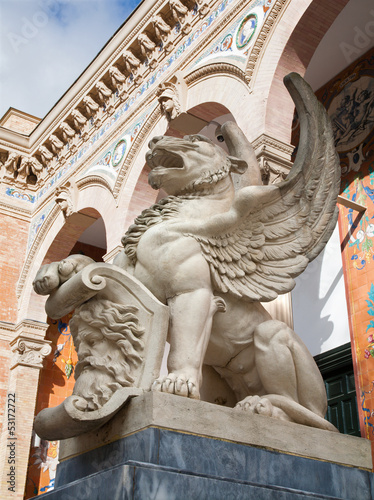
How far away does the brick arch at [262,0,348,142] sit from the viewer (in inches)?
211

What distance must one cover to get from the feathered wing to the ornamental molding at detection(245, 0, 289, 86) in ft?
9.84

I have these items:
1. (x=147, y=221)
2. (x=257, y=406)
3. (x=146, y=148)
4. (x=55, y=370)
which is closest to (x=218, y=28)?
(x=146, y=148)

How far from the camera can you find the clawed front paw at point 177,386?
2.08m

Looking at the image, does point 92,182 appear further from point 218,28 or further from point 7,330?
point 218,28

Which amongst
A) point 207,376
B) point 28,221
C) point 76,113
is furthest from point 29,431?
point 207,376

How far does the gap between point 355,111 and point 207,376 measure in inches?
190

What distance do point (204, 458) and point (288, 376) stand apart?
1.73ft

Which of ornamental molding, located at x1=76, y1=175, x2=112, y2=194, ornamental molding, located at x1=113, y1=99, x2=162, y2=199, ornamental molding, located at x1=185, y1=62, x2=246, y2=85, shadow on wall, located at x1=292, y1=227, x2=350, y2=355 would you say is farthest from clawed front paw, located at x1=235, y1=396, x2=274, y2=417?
ornamental molding, located at x1=76, y1=175, x2=112, y2=194

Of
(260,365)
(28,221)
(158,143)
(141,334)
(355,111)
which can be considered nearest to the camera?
(141,334)

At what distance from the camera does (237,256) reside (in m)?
2.52

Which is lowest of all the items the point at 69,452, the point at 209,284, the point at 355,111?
the point at 69,452

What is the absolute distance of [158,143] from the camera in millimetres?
2707

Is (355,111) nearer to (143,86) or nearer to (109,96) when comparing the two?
(143,86)

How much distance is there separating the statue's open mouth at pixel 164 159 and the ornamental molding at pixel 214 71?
3.37 m
